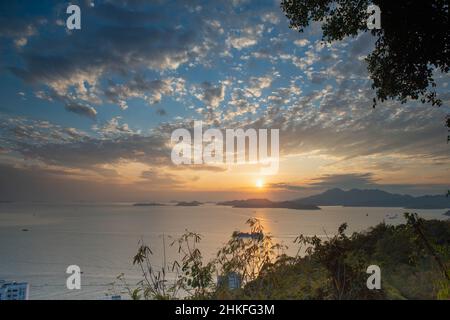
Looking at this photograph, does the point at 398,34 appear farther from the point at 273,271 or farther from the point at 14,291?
the point at 14,291

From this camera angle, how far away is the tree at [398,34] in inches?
334

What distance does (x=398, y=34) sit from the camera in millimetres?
8820

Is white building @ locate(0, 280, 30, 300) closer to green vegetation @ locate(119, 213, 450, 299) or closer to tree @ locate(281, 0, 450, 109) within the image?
green vegetation @ locate(119, 213, 450, 299)

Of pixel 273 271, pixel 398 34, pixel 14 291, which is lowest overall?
pixel 273 271

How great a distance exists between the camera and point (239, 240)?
6336mm

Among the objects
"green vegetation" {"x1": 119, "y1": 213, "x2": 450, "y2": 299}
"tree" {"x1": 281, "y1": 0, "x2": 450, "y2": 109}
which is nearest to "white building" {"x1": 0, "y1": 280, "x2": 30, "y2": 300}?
"green vegetation" {"x1": 119, "y1": 213, "x2": 450, "y2": 299}

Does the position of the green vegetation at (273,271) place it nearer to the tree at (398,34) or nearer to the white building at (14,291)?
the white building at (14,291)

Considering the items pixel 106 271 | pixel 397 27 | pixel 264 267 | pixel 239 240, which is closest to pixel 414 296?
pixel 264 267

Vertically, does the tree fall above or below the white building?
above

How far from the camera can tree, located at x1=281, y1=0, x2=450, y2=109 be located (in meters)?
8.48

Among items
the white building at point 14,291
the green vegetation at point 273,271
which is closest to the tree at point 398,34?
the green vegetation at point 273,271

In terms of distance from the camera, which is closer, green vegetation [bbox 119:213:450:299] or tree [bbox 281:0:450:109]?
green vegetation [bbox 119:213:450:299]

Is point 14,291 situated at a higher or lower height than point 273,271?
higher

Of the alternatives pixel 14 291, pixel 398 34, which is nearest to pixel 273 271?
pixel 14 291
